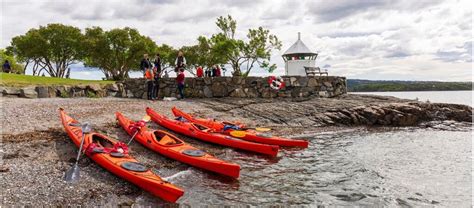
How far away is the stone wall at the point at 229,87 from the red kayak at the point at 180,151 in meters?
11.4

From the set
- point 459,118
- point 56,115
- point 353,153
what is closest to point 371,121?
point 459,118

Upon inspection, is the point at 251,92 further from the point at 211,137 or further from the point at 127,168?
the point at 127,168

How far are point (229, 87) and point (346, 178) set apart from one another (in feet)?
46.8

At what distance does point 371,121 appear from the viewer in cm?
1980

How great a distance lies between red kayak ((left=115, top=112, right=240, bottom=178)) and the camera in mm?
8188

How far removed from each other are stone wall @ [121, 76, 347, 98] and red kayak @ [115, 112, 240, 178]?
11410 mm

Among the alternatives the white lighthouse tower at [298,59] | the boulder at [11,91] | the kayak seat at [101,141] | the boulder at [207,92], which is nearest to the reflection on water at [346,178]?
the kayak seat at [101,141]

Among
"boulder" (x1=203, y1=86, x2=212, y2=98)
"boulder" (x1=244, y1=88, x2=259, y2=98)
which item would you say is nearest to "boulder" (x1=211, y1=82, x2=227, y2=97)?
"boulder" (x1=203, y1=86, x2=212, y2=98)

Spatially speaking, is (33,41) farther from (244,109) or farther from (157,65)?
(244,109)

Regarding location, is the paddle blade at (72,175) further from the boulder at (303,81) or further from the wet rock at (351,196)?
the boulder at (303,81)

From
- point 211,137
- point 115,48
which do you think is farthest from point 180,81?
point 115,48

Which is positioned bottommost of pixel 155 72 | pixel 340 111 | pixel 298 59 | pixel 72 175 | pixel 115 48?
pixel 72 175

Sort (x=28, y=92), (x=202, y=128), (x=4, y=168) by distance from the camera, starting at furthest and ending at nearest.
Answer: (x=28, y=92), (x=202, y=128), (x=4, y=168)

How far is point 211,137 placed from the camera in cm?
1180
